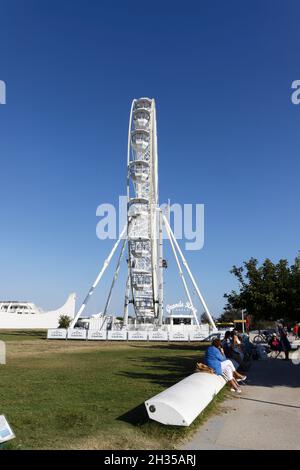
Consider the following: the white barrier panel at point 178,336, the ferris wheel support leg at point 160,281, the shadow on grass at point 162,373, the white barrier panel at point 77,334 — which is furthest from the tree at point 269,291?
the ferris wheel support leg at point 160,281

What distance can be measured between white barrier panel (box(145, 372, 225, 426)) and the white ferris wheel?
4144 centimetres

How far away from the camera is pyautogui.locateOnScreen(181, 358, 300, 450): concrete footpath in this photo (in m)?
5.79

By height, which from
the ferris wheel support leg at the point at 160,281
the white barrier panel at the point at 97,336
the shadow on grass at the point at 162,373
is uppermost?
the ferris wheel support leg at the point at 160,281

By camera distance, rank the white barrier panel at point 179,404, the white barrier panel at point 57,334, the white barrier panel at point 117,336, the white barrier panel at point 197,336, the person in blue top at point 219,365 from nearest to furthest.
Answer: the white barrier panel at point 179,404, the person in blue top at point 219,365, the white barrier panel at point 197,336, the white barrier panel at point 117,336, the white barrier panel at point 57,334

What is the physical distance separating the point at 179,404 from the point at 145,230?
43.4m

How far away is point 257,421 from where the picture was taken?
7125mm

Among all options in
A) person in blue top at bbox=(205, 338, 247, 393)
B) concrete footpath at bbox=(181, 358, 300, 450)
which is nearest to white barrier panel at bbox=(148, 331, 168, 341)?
concrete footpath at bbox=(181, 358, 300, 450)

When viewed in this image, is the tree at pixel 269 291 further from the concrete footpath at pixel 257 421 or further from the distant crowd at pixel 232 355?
the concrete footpath at pixel 257 421

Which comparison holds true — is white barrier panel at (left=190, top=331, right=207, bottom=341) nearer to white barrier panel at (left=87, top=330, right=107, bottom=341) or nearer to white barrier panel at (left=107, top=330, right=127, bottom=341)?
white barrier panel at (left=107, top=330, right=127, bottom=341)

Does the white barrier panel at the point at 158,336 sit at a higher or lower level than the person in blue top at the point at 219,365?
lower

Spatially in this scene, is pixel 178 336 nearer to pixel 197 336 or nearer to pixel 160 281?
pixel 197 336

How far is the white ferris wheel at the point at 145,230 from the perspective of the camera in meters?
49.8

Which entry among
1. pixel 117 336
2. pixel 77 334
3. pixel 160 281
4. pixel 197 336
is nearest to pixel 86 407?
pixel 197 336

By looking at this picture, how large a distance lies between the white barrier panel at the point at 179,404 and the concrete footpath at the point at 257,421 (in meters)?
0.32
